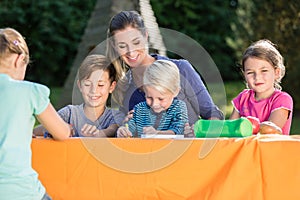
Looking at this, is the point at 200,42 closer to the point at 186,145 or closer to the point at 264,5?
the point at 264,5

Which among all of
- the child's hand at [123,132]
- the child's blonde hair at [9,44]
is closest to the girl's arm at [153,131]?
the child's hand at [123,132]

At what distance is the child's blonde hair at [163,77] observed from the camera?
3.42 metres

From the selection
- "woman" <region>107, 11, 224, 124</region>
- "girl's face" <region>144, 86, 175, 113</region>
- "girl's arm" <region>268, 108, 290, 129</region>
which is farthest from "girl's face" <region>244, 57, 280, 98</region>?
"girl's face" <region>144, 86, 175, 113</region>

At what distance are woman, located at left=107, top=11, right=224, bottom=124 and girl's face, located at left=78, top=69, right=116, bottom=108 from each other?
0.19m

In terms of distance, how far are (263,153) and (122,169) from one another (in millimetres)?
698

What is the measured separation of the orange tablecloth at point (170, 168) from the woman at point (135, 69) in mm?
820

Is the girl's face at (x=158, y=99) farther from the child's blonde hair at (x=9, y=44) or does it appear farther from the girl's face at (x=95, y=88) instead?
the child's blonde hair at (x=9, y=44)

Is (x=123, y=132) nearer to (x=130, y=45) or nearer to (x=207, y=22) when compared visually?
(x=130, y=45)

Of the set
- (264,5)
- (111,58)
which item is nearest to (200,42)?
(264,5)

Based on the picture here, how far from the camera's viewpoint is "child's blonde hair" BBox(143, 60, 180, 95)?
3.42m

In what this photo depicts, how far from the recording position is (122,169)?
3.10 m

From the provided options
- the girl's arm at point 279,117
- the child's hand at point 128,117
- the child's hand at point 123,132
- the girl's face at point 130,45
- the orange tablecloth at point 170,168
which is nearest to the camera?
the orange tablecloth at point 170,168

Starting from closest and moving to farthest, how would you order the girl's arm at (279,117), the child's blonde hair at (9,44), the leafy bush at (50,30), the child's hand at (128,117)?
1. the child's blonde hair at (9,44)
2. the girl's arm at (279,117)
3. the child's hand at (128,117)
4. the leafy bush at (50,30)

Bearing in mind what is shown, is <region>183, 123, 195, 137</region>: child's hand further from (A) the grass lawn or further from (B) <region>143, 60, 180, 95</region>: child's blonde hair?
(A) the grass lawn
